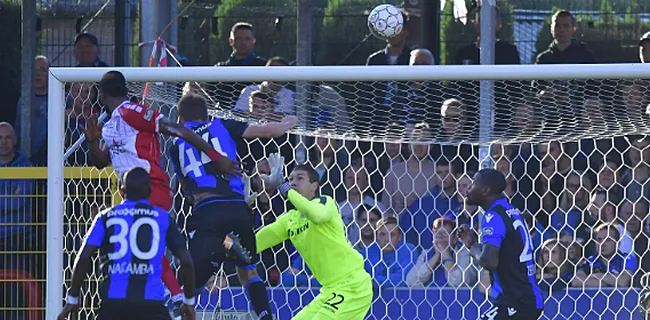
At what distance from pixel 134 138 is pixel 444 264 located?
96.3 inches

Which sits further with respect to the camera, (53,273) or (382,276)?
(382,276)

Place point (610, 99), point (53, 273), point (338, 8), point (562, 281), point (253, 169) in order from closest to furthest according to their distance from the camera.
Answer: point (53, 273) → point (610, 99) → point (562, 281) → point (253, 169) → point (338, 8)

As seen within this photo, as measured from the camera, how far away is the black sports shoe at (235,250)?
7.78 meters

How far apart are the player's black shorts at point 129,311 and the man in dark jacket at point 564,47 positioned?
4029 millimetres

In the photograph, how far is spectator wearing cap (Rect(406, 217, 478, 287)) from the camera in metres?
8.57

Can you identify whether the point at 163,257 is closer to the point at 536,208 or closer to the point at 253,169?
the point at 253,169

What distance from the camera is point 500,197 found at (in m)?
7.75

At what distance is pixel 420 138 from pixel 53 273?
275 cm

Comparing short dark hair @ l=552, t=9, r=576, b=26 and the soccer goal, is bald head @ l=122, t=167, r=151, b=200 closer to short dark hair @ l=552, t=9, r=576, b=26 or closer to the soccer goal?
the soccer goal

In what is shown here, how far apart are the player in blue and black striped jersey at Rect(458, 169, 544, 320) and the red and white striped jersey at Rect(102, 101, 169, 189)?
6.20ft

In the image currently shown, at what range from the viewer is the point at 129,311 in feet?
21.8

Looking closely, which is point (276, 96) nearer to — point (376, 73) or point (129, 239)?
point (376, 73)

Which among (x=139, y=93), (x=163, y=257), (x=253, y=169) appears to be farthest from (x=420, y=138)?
(x=163, y=257)

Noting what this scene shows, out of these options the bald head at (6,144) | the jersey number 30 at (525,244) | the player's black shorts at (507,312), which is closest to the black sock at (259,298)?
the player's black shorts at (507,312)
